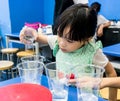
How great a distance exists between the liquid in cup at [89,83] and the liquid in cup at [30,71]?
184 mm

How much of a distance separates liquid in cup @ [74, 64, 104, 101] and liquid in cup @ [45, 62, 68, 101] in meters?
0.06

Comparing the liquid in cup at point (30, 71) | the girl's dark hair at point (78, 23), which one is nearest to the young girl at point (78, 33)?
the girl's dark hair at point (78, 23)

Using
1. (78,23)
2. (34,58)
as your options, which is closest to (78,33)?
(78,23)

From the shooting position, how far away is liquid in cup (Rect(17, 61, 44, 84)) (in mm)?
899

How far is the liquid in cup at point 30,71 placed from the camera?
0.90 m

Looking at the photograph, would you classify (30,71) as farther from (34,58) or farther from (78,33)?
(78,33)

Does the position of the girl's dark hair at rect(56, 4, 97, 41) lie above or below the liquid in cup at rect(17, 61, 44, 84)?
above

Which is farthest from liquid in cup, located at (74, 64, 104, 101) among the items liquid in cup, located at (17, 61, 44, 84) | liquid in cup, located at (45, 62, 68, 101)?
liquid in cup, located at (17, 61, 44, 84)

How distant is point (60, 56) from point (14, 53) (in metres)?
2.88

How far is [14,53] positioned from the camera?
159 inches

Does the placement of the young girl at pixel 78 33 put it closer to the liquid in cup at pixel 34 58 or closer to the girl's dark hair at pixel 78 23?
the girl's dark hair at pixel 78 23

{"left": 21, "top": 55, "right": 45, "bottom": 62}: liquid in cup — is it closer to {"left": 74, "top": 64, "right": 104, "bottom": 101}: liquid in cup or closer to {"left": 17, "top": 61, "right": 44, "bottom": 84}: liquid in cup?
{"left": 17, "top": 61, "right": 44, "bottom": 84}: liquid in cup

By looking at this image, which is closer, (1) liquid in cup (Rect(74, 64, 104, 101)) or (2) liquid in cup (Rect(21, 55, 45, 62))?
(1) liquid in cup (Rect(74, 64, 104, 101))

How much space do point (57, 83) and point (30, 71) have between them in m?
0.13
